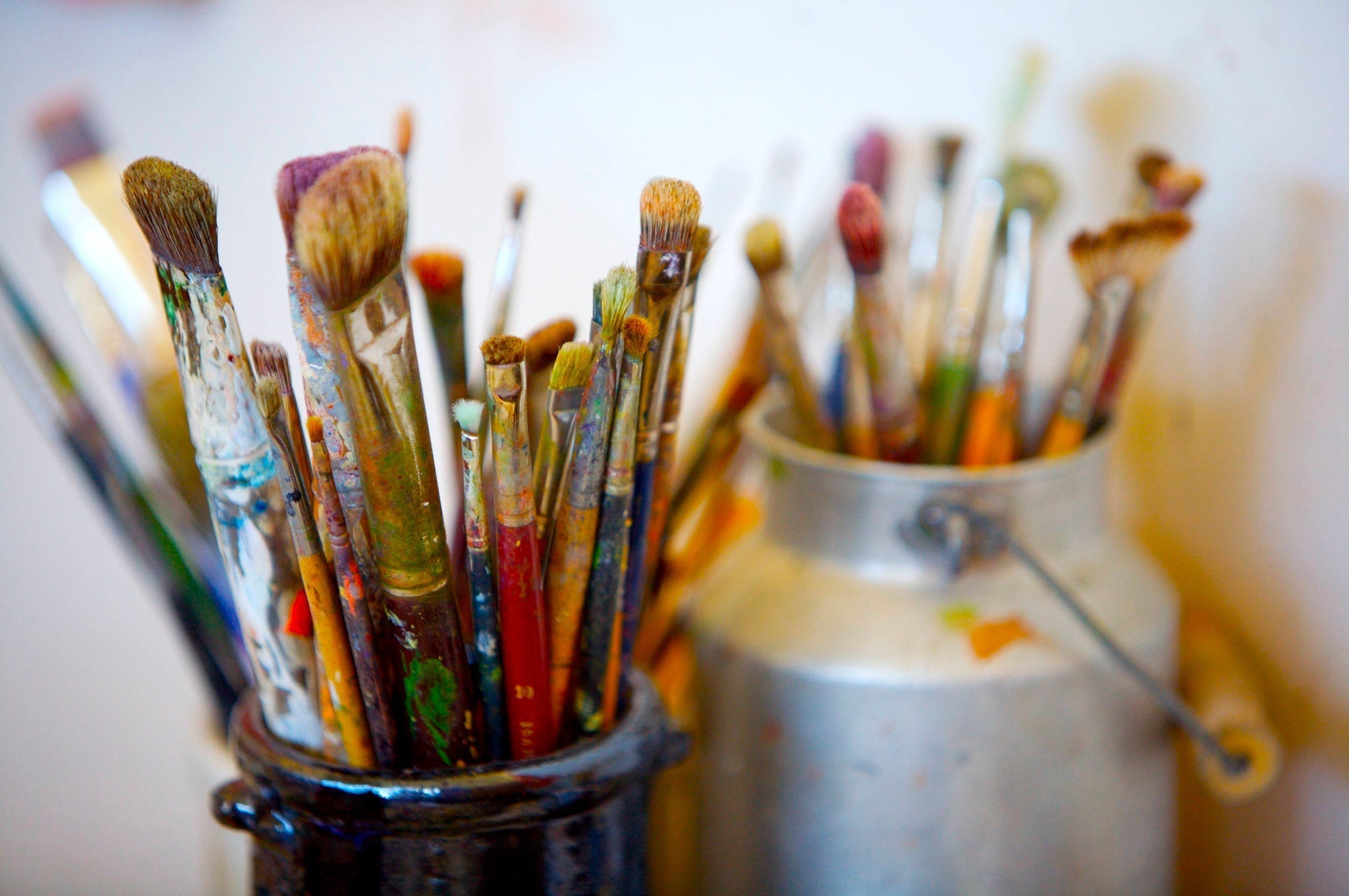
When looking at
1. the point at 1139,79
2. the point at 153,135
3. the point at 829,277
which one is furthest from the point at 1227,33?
the point at 153,135

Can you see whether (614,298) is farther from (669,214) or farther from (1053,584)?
(1053,584)

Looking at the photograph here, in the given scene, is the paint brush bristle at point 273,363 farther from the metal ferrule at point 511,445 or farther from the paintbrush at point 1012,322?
the paintbrush at point 1012,322

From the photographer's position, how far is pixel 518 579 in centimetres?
32

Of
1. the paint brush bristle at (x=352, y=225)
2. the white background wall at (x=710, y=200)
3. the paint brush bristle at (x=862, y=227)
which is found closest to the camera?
the paint brush bristle at (x=352, y=225)

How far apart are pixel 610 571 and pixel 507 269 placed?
158 millimetres

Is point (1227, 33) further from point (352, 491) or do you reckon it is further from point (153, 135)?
point (153, 135)

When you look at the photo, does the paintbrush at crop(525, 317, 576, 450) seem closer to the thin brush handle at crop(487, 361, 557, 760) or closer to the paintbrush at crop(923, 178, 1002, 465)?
the thin brush handle at crop(487, 361, 557, 760)

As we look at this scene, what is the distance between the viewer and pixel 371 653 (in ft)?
1.05

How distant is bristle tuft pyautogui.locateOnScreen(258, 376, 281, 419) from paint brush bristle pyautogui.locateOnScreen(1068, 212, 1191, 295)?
289 mm

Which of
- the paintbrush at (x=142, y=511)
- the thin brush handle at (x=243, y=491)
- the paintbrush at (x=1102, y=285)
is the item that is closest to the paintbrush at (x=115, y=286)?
the paintbrush at (x=142, y=511)

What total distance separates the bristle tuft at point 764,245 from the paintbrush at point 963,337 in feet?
0.37

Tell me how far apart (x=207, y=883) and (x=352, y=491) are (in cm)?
38

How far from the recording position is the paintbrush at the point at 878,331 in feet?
1.30

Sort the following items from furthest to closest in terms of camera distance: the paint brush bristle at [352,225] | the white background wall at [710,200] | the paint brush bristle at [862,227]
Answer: the white background wall at [710,200] < the paint brush bristle at [862,227] < the paint brush bristle at [352,225]
